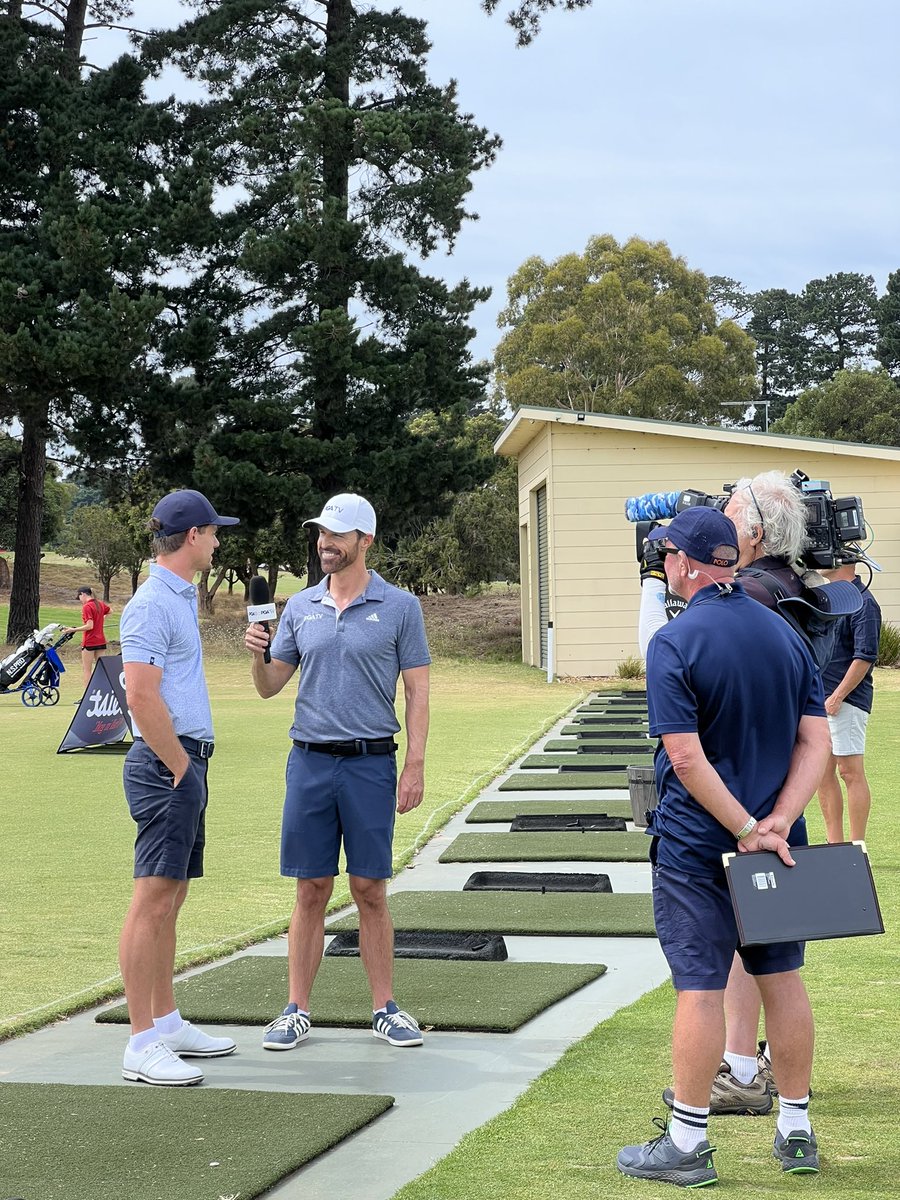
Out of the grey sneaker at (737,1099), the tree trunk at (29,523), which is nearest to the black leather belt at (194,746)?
the grey sneaker at (737,1099)

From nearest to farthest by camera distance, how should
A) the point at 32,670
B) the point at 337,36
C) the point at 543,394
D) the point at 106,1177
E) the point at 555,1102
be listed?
the point at 106,1177, the point at 555,1102, the point at 32,670, the point at 337,36, the point at 543,394

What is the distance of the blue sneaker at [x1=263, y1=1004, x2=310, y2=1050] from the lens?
5.27m

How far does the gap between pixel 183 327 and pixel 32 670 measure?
487 inches

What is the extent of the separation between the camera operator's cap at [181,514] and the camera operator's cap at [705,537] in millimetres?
1901

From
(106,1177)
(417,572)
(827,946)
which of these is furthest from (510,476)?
(106,1177)

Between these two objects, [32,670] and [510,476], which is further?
[510,476]

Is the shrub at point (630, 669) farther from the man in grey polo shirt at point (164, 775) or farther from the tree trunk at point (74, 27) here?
the man in grey polo shirt at point (164, 775)

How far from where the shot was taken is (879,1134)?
419 centimetres

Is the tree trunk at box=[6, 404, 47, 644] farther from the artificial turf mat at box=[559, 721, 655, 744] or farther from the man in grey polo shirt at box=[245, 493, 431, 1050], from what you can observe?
the man in grey polo shirt at box=[245, 493, 431, 1050]

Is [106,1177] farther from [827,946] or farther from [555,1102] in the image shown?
[827,946]

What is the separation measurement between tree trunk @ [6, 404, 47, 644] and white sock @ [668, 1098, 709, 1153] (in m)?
30.2

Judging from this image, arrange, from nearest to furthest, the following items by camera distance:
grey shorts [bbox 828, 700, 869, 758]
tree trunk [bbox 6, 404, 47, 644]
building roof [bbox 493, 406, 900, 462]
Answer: grey shorts [bbox 828, 700, 869, 758] → building roof [bbox 493, 406, 900, 462] → tree trunk [bbox 6, 404, 47, 644]

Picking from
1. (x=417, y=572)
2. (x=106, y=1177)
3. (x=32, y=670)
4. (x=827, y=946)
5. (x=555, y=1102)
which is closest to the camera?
(x=106, y=1177)

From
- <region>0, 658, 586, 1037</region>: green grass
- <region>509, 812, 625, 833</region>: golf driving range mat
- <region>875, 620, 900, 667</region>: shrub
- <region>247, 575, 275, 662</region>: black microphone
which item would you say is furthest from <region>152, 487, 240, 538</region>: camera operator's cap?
<region>875, 620, 900, 667</region>: shrub
